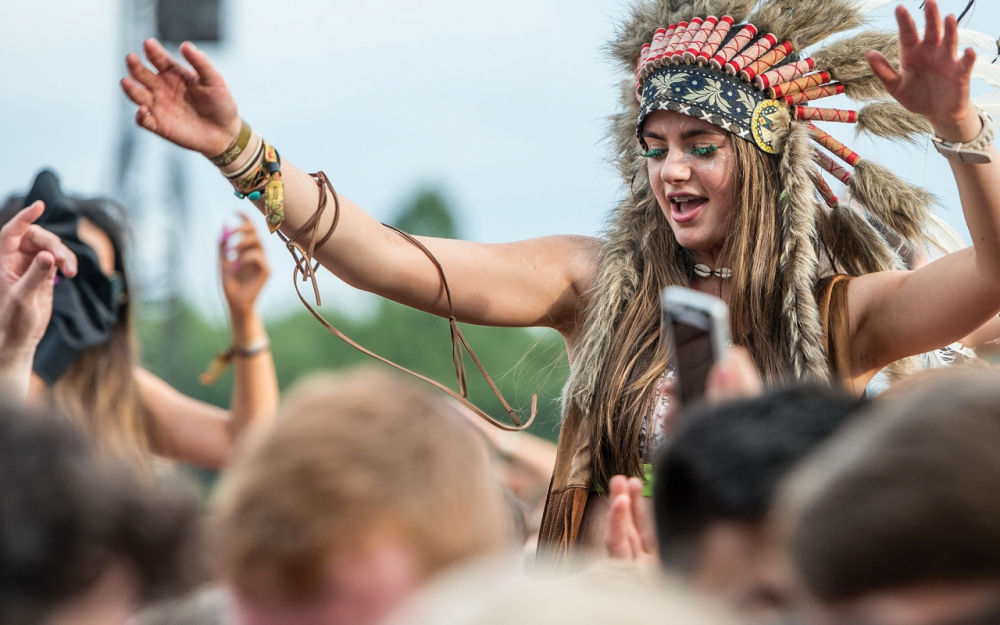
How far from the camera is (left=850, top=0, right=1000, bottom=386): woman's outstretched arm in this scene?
2.23m

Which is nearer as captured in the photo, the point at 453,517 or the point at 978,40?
the point at 453,517

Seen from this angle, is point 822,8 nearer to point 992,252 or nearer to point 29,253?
point 992,252

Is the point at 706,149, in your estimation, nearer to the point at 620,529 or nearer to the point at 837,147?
the point at 837,147

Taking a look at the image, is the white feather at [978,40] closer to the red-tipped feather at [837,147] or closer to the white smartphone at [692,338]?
the red-tipped feather at [837,147]

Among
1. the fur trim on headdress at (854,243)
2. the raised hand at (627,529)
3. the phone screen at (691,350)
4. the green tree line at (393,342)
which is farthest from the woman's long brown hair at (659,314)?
the green tree line at (393,342)

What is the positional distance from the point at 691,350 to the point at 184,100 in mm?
A: 1473

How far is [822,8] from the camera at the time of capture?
3.07 metres

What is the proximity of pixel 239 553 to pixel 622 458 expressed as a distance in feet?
5.40

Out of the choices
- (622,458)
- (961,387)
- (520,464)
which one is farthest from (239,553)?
(520,464)

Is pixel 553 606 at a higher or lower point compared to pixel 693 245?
lower

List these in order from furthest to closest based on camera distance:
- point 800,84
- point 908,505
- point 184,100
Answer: point 800,84 → point 184,100 → point 908,505

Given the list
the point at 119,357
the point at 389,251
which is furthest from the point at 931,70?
the point at 119,357

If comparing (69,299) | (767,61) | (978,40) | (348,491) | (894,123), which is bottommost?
(348,491)

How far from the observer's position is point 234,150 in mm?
2412
